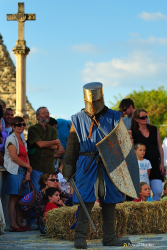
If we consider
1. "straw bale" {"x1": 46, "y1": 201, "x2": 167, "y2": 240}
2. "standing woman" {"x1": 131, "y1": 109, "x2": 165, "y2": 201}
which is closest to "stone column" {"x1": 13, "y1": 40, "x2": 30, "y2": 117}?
"standing woman" {"x1": 131, "y1": 109, "x2": 165, "y2": 201}

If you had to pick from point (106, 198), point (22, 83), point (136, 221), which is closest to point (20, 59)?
point (22, 83)

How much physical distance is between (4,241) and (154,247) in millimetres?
1938

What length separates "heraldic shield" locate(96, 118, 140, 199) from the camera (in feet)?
18.4

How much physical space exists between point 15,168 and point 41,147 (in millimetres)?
604

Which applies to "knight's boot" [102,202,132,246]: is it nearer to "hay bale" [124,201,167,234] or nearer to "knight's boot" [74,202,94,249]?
"knight's boot" [74,202,94,249]

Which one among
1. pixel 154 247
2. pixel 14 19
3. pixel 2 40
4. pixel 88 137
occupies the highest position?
pixel 2 40

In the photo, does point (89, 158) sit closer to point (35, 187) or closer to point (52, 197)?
point (52, 197)

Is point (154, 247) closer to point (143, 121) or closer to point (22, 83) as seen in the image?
point (143, 121)

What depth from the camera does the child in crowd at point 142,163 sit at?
845 cm

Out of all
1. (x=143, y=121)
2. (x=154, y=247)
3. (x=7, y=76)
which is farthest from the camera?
(x=7, y=76)

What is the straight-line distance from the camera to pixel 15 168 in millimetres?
7965

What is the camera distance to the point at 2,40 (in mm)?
28562

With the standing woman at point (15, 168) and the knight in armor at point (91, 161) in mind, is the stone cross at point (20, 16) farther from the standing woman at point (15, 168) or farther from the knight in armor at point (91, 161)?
the knight in armor at point (91, 161)

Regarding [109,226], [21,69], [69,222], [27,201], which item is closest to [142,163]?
[27,201]
